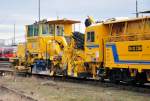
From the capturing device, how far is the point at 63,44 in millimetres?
25297

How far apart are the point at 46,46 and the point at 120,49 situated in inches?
345

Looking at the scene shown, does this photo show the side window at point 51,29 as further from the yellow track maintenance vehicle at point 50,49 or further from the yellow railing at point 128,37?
the yellow railing at point 128,37

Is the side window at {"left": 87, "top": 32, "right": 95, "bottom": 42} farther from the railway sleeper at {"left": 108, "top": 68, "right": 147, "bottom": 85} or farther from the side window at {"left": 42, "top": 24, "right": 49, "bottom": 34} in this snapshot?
the side window at {"left": 42, "top": 24, "right": 49, "bottom": 34}

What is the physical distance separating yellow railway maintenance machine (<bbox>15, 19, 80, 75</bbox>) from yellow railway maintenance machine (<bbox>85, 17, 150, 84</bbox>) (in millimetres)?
3647

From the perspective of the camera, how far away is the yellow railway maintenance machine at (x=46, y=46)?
25347mm

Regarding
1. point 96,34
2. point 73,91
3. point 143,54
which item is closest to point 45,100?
point 73,91

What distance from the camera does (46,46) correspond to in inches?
1044

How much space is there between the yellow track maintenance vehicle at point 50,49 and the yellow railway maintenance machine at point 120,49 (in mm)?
2031

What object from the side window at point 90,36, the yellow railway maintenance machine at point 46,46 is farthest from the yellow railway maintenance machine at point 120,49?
the yellow railway maintenance machine at point 46,46

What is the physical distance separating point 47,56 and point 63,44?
62.9 inches

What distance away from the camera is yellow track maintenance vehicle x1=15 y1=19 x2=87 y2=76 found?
2389 cm

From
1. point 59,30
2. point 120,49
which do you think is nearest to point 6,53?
point 59,30

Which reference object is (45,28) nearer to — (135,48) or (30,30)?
(30,30)

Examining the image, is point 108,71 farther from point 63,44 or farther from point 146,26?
point 63,44
